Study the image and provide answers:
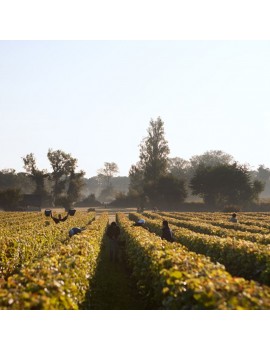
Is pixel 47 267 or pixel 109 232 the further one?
pixel 109 232

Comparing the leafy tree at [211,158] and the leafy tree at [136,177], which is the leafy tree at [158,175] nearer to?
the leafy tree at [136,177]

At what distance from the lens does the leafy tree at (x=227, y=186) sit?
251 ft

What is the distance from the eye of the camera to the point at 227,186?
251 feet

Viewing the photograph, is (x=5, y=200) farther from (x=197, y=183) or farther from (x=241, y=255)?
(x=241, y=255)

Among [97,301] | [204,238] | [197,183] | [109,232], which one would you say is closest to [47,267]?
[97,301]

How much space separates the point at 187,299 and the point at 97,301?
207 inches

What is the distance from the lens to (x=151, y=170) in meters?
84.4

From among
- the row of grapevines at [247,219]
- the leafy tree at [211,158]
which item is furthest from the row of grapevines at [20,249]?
the leafy tree at [211,158]

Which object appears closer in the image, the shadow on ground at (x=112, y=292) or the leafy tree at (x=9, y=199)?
the shadow on ground at (x=112, y=292)

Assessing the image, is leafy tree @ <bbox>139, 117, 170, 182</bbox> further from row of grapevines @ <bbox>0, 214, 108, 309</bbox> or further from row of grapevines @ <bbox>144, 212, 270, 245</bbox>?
row of grapevines @ <bbox>0, 214, 108, 309</bbox>

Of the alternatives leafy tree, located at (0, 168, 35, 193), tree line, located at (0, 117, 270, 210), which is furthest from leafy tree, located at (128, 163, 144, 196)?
leafy tree, located at (0, 168, 35, 193)

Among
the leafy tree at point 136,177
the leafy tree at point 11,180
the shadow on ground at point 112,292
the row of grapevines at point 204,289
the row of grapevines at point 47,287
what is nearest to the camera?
the row of grapevines at point 204,289

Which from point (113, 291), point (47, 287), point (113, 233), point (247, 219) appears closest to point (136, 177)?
point (247, 219)

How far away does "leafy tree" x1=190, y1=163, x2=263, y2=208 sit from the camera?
76.4 metres
